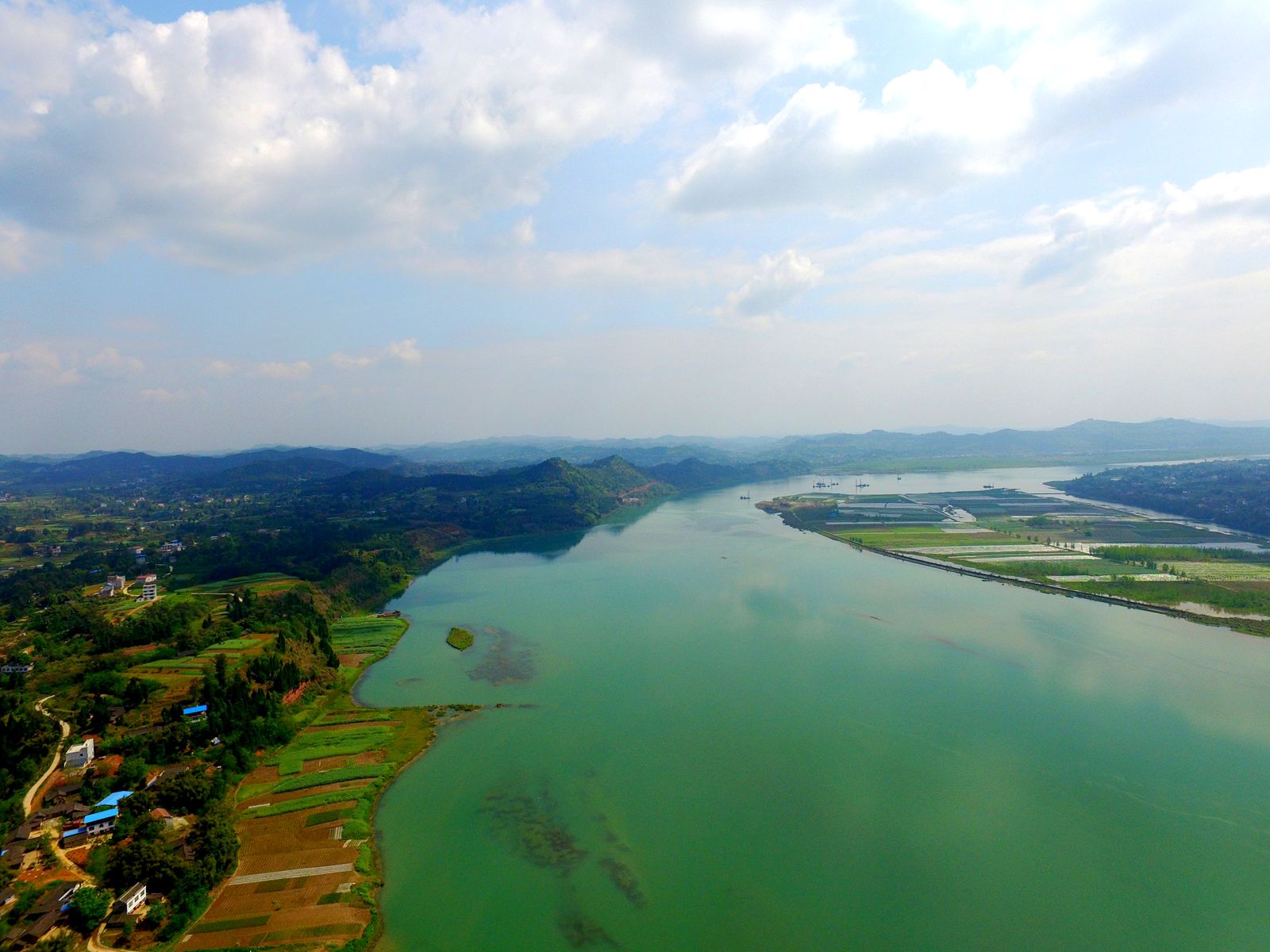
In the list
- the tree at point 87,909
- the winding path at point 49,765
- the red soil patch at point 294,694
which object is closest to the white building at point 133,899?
the tree at point 87,909

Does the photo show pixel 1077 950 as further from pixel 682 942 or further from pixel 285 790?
pixel 285 790

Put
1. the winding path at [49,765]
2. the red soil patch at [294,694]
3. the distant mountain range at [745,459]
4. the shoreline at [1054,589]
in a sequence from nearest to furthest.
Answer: the winding path at [49,765], the red soil patch at [294,694], the shoreline at [1054,589], the distant mountain range at [745,459]

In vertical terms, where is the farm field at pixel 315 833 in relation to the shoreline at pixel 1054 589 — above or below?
below

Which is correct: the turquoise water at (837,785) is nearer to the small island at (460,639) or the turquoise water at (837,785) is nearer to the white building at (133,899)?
the small island at (460,639)

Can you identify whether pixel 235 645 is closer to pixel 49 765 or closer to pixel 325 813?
pixel 49 765

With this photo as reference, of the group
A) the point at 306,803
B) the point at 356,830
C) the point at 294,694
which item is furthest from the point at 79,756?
the point at 356,830

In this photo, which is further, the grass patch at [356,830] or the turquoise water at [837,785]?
the grass patch at [356,830]

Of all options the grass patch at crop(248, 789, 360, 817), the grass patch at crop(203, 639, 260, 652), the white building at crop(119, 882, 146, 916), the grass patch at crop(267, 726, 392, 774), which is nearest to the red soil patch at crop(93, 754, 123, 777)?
the grass patch at crop(267, 726, 392, 774)

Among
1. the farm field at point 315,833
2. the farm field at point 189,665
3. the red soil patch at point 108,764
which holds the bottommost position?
the farm field at point 315,833
